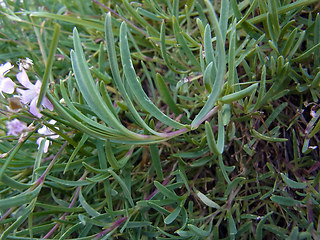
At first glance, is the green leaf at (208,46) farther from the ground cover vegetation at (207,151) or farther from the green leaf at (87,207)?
the green leaf at (87,207)

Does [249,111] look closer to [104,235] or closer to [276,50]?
[276,50]

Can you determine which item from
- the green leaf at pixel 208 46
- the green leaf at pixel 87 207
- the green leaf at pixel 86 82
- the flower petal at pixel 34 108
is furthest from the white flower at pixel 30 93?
the green leaf at pixel 208 46

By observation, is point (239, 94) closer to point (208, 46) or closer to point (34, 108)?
point (208, 46)

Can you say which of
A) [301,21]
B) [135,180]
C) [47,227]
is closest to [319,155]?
[301,21]

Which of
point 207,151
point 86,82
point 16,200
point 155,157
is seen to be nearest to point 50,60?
point 86,82

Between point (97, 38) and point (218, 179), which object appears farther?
point (97, 38)

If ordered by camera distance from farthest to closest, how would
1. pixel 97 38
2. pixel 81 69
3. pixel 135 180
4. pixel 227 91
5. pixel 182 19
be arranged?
pixel 97 38, pixel 182 19, pixel 135 180, pixel 227 91, pixel 81 69

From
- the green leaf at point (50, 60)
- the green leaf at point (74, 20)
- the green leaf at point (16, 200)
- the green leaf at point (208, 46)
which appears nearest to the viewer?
the green leaf at point (50, 60)

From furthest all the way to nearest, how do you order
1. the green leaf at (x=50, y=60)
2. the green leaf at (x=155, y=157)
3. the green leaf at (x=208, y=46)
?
the green leaf at (x=155, y=157) < the green leaf at (x=208, y=46) < the green leaf at (x=50, y=60)

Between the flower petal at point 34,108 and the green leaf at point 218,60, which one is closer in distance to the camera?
the green leaf at point 218,60

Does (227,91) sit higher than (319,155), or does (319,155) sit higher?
(227,91)

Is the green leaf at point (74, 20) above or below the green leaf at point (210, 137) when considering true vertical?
above
